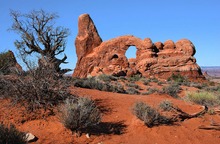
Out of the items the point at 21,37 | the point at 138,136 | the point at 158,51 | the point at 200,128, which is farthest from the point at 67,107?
the point at 158,51

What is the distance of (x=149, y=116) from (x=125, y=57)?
3003 cm

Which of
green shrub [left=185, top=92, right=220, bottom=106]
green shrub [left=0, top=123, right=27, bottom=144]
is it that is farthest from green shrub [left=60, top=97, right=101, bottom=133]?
green shrub [left=185, top=92, right=220, bottom=106]

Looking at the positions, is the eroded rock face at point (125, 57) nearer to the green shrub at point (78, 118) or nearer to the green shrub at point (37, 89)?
the green shrub at point (37, 89)

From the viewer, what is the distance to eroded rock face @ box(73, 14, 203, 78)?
120ft

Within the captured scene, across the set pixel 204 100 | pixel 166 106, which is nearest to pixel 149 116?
pixel 166 106

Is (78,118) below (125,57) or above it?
below

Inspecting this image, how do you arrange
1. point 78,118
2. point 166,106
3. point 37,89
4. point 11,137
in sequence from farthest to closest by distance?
point 166,106, point 37,89, point 78,118, point 11,137

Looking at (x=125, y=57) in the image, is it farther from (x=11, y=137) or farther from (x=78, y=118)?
(x=11, y=137)

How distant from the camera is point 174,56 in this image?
38094 millimetres

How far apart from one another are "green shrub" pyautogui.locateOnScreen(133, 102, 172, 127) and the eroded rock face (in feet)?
85.8

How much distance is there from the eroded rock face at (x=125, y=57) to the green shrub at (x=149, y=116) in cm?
2615

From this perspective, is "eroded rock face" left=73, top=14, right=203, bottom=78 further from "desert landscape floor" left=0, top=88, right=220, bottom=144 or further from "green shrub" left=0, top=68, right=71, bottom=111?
"desert landscape floor" left=0, top=88, right=220, bottom=144

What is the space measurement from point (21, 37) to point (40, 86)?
11397 mm

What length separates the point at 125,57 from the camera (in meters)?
37.2
